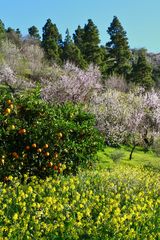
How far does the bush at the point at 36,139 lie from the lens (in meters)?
11.3

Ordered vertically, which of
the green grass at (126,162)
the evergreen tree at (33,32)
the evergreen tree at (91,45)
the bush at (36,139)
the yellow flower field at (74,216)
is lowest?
the yellow flower field at (74,216)

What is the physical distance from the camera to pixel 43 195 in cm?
898

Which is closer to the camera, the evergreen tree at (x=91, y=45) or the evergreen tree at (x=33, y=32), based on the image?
the evergreen tree at (x=91, y=45)

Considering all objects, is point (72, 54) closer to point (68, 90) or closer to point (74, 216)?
point (68, 90)

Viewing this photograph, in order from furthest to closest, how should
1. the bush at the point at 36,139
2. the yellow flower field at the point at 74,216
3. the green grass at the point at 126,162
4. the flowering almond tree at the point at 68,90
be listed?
the flowering almond tree at the point at 68,90
the green grass at the point at 126,162
the bush at the point at 36,139
the yellow flower field at the point at 74,216

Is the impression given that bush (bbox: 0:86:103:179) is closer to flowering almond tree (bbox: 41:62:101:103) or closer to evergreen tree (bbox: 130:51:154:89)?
flowering almond tree (bbox: 41:62:101:103)

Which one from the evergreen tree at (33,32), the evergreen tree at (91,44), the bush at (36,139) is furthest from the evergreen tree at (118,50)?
the bush at (36,139)

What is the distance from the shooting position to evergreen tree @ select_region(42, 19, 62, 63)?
64.1m

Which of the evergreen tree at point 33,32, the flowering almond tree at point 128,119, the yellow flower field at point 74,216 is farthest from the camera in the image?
the evergreen tree at point 33,32

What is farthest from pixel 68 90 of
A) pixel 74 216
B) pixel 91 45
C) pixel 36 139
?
pixel 91 45

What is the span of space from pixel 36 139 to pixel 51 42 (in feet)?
185

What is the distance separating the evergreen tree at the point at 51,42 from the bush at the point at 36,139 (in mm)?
51036

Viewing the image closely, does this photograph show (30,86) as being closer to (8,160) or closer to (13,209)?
(8,160)

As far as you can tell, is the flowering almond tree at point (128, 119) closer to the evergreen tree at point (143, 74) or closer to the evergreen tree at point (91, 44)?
the evergreen tree at point (143, 74)
